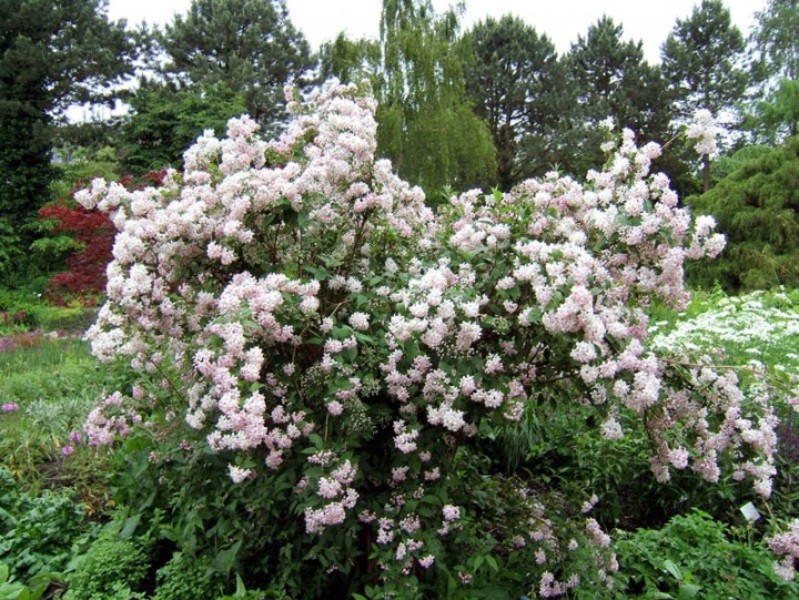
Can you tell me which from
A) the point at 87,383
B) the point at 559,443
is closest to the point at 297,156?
the point at 559,443

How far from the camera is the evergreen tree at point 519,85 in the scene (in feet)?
72.1

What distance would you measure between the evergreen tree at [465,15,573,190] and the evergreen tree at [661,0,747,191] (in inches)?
182

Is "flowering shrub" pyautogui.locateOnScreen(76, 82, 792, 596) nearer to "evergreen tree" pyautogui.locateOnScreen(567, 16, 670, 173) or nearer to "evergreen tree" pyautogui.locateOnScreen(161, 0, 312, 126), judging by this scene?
"evergreen tree" pyautogui.locateOnScreen(161, 0, 312, 126)

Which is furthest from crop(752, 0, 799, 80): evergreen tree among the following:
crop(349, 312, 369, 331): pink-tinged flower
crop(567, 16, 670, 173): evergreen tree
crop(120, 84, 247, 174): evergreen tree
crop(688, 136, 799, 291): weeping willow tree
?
crop(349, 312, 369, 331): pink-tinged flower

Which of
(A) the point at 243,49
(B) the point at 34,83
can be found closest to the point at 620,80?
(A) the point at 243,49

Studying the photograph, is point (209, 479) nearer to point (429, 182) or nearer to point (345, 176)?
point (345, 176)

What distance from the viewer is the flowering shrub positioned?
2.05 m

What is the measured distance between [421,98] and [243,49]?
28.8 feet

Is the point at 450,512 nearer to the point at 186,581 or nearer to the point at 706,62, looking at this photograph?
the point at 186,581

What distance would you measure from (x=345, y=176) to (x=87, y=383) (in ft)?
13.1

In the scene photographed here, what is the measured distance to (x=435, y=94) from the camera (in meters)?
16.0

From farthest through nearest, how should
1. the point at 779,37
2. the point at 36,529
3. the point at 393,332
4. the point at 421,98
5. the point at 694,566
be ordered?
1. the point at 779,37
2. the point at 421,98
3. the point at 36,529
4. the point at 694,566
5. the point at 393,332

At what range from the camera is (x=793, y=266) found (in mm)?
10992

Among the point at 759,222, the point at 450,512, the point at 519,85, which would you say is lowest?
the point at 450,512
